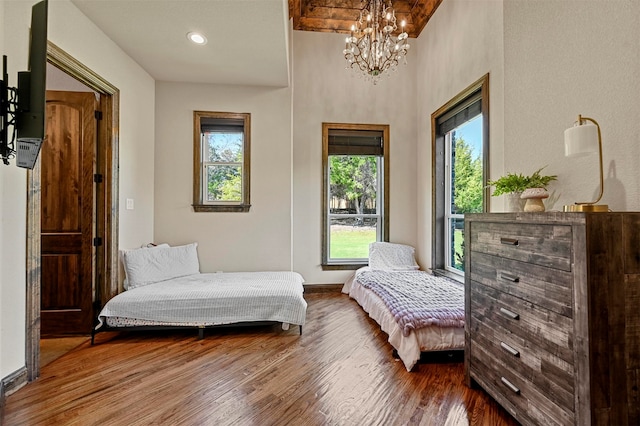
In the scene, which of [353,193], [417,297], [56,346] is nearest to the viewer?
[56,346]

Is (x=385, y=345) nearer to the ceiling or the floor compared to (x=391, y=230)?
nearer to the floor

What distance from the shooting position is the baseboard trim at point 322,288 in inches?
175

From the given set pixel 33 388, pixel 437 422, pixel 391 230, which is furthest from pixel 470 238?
pixel 33 388

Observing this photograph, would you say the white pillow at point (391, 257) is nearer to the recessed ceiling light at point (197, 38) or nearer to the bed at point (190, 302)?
the bed at point (190, 302)

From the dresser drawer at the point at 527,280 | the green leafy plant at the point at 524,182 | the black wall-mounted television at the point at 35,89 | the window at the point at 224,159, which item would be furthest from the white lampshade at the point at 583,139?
the window at the point at 224,159

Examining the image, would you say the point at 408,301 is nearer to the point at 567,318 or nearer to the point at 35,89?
the point at 567,318

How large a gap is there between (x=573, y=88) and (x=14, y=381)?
13.6 feet

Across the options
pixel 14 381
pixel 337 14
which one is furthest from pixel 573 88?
pixel 14 381

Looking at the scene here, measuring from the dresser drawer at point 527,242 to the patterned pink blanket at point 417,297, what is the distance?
0.72 meters

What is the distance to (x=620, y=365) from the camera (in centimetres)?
123

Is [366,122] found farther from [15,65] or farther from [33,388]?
[33,388]

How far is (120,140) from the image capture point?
10.4 feet

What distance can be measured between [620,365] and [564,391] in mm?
249

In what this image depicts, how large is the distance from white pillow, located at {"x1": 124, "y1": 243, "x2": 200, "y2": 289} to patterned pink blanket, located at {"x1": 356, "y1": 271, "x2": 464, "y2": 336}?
7.18ft
